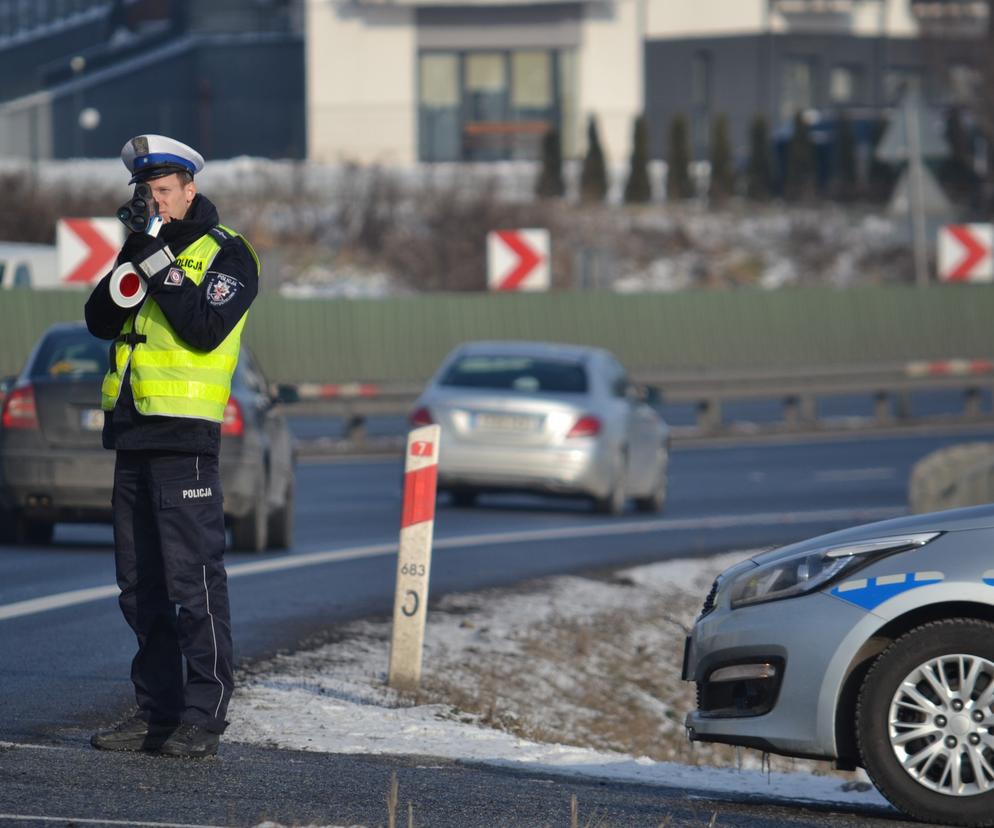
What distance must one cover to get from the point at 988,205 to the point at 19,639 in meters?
48.4

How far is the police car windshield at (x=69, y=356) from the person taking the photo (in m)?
15.0

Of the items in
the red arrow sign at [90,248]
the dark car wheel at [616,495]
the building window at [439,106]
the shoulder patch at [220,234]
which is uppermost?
the building window at [439,106]

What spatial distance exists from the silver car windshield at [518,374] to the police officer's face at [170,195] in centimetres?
1261

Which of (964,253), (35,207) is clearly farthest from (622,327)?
(35,207)

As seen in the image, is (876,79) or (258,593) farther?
(876,79)

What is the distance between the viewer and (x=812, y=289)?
37.5 metres

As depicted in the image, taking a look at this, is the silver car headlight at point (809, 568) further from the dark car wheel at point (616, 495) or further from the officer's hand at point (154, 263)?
the dark car wheel at point (616, 495)

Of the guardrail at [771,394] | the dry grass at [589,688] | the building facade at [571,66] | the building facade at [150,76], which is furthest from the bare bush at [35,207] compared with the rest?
the dry grass at [589,688]

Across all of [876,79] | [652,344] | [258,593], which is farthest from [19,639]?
[876,79]

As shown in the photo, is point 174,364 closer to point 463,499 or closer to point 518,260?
point 463,499

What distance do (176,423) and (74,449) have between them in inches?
291

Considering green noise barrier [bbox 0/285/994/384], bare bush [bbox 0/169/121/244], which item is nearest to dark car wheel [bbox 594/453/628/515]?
green noise barrier [bbox 0/285/994/384]

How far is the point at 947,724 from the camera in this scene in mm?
6980

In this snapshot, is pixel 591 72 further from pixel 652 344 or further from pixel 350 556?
pixel 350 556
